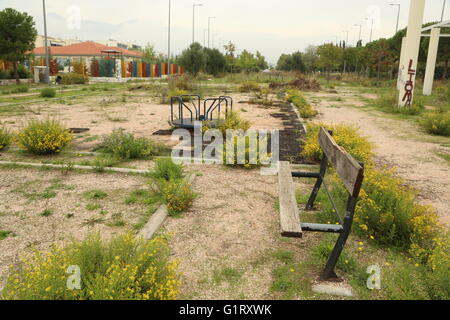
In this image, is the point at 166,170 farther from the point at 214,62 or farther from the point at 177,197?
the point at 214,62

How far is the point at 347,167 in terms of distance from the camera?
301cm

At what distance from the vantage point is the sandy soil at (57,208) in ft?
12.1


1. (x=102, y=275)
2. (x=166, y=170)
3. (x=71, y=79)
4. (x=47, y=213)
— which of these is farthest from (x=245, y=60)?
(x=102, y=275)

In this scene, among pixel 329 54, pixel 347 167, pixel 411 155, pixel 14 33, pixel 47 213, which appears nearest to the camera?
pixel 347 167

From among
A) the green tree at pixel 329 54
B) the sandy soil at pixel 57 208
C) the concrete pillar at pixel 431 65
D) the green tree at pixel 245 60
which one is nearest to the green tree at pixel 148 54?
the green tree at pixel 245 60

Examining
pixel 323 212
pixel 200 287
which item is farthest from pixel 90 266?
pixel 323 212

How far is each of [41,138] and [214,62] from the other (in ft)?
142

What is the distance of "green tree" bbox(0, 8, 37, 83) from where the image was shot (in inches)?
935

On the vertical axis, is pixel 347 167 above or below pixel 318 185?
above

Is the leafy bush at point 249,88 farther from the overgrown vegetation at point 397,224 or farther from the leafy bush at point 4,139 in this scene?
the overgrown vegetation at point 397,224

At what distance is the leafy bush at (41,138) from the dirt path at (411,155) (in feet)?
20.6
